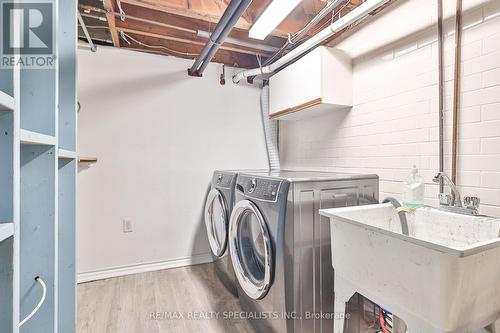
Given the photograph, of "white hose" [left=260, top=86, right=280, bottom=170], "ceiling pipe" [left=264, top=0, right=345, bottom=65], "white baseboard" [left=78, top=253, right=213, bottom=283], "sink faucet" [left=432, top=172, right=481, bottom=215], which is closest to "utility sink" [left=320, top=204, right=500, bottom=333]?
"sink faucet" [left=432, top=172, right=481, bottom=215]

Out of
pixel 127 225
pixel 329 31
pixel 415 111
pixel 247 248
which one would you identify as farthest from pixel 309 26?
pixel 127 225

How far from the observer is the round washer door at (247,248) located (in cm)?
166

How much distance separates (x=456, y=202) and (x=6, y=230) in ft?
5.67

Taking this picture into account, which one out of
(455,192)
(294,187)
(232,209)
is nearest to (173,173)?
(232,209)

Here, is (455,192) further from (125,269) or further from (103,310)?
(125,269)

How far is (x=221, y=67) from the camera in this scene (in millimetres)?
2873

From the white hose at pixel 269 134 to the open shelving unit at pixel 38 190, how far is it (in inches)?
73.0

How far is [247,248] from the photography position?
1886mm

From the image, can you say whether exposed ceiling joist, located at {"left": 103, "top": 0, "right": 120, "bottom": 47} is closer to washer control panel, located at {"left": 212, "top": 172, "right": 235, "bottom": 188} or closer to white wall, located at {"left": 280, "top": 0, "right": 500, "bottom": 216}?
washer control panel, located at {"left": 212, "top": 172, "right": 235, "bottom": 188}

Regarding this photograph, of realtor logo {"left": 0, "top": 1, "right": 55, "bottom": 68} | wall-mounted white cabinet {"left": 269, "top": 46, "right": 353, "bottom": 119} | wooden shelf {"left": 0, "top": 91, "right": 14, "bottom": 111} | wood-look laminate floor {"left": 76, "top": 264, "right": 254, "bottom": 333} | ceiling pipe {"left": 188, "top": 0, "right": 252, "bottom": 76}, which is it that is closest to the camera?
wooden shelf {"left": 0, "top": 91, "right": 14, "bottom": 111}

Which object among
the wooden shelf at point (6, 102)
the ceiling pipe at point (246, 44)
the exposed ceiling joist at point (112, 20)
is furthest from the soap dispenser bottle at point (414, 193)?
the exposed ceiling joist at point (112, 20)

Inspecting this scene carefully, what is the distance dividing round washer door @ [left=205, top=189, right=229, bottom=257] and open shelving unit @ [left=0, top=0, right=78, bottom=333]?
1025mm

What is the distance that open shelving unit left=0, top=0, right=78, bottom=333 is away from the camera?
0.57 m

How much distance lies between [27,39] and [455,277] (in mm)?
1772
